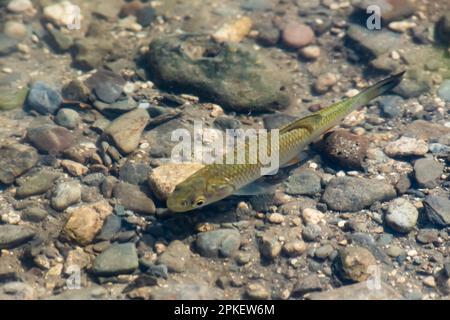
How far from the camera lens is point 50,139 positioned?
22.0 feet

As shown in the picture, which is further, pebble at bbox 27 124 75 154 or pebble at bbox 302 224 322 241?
pebble at bbox 27 124 75 154

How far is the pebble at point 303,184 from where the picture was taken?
626cm

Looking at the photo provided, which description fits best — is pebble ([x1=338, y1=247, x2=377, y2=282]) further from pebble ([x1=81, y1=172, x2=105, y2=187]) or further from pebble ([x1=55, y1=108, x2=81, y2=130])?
pebble ([x1=55, y1=108, x2=81, y2=130])

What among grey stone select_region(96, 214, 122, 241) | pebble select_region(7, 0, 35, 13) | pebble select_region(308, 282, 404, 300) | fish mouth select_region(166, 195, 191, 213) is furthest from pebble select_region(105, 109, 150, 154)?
pebble select_region(7, 0, 35, 13)

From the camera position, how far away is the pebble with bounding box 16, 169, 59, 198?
6074 millimetres

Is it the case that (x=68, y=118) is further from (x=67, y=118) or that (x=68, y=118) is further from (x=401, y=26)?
(x=401, y=26)

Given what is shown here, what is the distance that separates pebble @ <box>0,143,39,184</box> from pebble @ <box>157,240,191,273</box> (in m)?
2.35

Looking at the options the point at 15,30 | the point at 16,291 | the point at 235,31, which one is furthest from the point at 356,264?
the point at 15,30

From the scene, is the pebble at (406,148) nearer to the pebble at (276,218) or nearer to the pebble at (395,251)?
the pebble at (395,251)

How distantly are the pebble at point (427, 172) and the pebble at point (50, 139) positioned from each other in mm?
4856

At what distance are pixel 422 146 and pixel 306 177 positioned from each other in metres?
1.75

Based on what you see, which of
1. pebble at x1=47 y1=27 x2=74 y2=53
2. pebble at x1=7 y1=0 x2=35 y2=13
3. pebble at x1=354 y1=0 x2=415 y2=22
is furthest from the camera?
pebble at x1=7 y1=0 x2=35 y2=13

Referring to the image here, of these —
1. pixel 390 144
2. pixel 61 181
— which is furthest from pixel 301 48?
pixel 61 181
